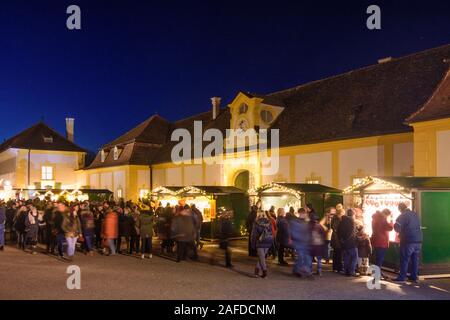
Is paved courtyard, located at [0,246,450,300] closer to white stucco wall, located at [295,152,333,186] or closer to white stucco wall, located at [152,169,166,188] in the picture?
white stucco wall, located at [295,152,333,186]

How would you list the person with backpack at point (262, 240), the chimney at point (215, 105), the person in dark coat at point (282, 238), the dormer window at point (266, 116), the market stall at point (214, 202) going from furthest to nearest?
the chimney at point (215, 105) < the dormer window at point (266, 116) < the market stall at point (214, 202) < the person in dark coat at point (282, 238) < the person with backpack at point (262, 240)

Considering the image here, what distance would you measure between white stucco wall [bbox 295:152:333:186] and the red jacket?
1104 cm

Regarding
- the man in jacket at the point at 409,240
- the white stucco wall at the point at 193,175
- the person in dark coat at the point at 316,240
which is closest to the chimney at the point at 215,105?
the white stucco wall at the point at 193,175

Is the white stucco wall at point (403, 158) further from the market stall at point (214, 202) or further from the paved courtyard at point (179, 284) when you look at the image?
the paved courtyard at point (179, 284)

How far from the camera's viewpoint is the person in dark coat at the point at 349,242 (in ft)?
42.5

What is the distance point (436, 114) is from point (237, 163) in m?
13.5

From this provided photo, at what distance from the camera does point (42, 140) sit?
51344 millimetres

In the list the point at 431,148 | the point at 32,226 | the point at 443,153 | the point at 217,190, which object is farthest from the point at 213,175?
the point at 443,153

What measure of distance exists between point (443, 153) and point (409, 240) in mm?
7002

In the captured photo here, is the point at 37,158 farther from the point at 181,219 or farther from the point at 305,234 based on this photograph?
the point at 305,234

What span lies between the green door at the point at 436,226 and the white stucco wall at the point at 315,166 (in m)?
10.6

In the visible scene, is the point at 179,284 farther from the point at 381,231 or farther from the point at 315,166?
the point at 315,166
